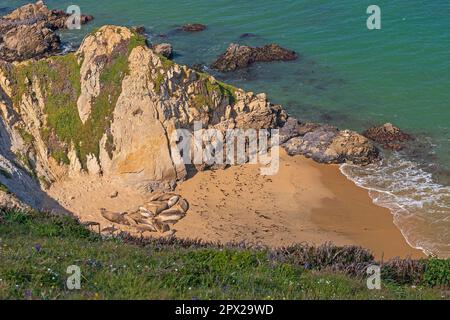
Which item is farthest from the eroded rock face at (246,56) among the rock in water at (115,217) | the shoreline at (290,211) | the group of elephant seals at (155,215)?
the rock in water at (115,217)

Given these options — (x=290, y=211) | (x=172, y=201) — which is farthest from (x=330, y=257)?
(x=172, y=201)

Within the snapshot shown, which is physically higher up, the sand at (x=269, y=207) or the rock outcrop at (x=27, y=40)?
the rock outcrop at (x=27, y=40)

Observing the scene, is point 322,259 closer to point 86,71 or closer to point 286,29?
point 86,71

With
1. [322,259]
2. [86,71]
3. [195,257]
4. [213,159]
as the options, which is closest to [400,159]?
[213,159]

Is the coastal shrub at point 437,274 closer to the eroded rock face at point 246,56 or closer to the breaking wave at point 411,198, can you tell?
the breaking wave at point 411,198

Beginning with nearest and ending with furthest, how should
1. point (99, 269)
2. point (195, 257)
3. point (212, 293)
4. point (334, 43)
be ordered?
point (212, 293), point (99, 269), point (195, 257), point (334, 43)

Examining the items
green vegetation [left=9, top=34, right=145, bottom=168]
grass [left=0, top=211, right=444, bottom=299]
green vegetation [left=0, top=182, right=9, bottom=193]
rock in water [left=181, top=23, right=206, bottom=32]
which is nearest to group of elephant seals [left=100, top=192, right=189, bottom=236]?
green vegetation [left=9, top=34, right=145, bottom=168]

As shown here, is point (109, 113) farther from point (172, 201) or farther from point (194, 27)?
point (194, 27)
